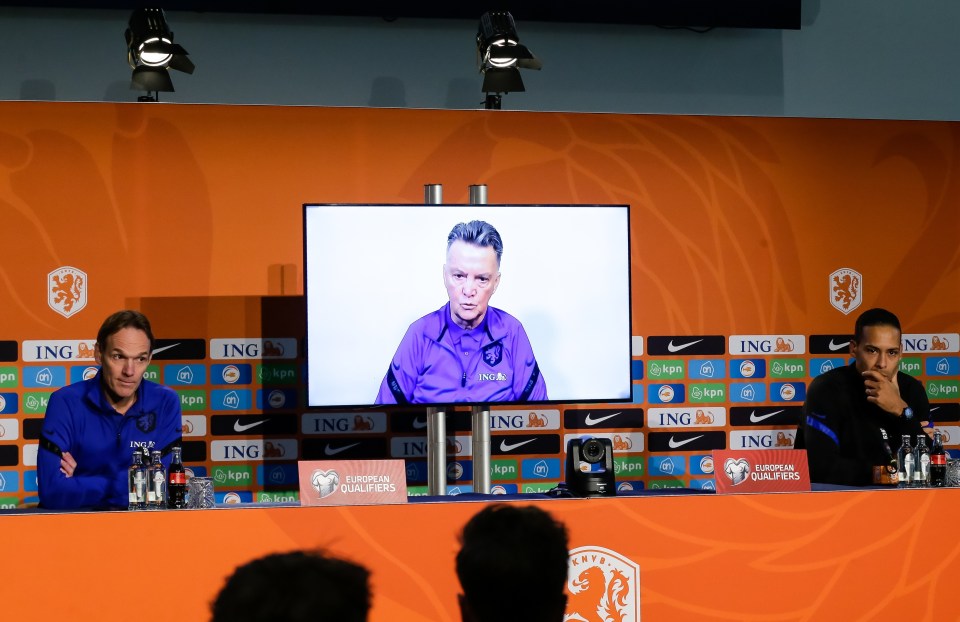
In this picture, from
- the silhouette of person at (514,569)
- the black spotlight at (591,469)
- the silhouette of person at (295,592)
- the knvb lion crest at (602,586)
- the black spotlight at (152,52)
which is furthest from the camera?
the black spotlight at (152,52)

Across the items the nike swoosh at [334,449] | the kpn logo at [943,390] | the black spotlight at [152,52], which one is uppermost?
the black spotlight at [152,52]

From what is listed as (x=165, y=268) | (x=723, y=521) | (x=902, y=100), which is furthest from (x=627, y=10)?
(x=723, y=521)

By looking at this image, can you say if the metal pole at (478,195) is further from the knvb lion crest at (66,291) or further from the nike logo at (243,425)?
the knvb lion crest at (66,291)

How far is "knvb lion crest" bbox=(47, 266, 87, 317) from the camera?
185 inches

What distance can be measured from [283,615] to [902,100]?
5346 millimetres

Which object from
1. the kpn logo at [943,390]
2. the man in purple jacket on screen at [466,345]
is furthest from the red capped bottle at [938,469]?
the kpn logo at [943,390]

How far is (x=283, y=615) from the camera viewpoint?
1048mm

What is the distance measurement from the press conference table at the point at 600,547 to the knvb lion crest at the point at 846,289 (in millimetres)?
1920

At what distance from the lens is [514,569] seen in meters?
1.42

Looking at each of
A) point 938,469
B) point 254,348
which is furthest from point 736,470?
point 254,348

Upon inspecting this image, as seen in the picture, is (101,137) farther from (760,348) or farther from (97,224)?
(760,348)

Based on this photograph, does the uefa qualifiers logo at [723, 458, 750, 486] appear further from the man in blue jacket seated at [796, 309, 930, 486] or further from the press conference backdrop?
the press conference backdrop

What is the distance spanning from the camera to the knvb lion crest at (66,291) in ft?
15.4

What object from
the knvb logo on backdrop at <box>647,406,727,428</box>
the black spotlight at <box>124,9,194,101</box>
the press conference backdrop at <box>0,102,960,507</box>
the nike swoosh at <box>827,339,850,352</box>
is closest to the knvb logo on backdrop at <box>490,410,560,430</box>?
the press conference backdrop at <box>0,102,960,507</box>
